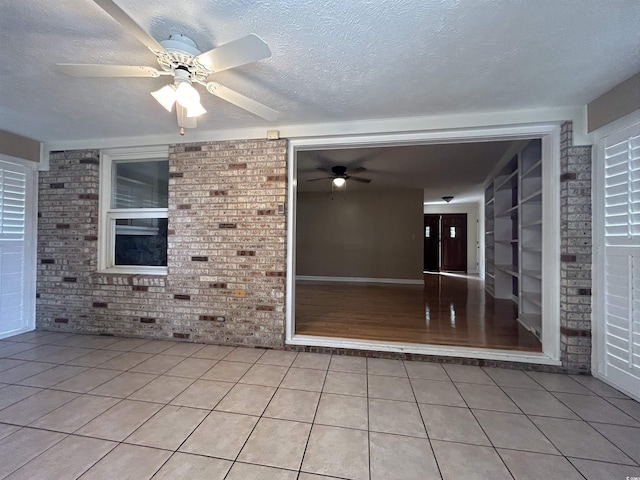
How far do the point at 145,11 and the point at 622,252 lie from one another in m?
3.43

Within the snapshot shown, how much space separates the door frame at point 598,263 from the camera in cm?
220

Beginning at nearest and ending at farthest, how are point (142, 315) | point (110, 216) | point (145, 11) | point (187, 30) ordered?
point (145, 11), point (187, 30), point (142, 315), point (110, 216)

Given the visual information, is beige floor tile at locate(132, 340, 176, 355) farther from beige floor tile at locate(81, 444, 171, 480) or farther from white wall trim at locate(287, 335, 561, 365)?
beige floor tile at locate(81, 444, 171, 480)

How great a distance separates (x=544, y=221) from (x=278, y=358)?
2765 millimetres

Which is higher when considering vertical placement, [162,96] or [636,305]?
[162,96]

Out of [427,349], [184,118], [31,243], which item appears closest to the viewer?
[184,118]

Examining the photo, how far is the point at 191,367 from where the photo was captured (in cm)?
237

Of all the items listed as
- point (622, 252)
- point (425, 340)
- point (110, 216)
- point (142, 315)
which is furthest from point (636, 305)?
point (110, 216)

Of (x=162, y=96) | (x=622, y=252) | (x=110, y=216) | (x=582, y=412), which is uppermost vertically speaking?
(x=162, y=96)

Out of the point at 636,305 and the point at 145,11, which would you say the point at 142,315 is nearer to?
the point at 145,11

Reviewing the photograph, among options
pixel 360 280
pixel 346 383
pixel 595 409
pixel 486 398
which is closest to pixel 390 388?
pixel 346 383

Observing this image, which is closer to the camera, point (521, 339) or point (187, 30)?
point (187, 30)

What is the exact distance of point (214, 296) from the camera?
2887 millimetres

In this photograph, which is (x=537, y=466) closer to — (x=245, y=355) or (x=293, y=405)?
(x=293, y=405)
